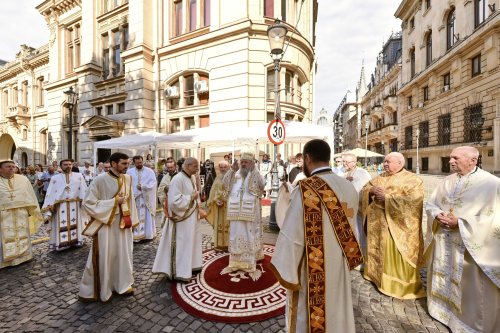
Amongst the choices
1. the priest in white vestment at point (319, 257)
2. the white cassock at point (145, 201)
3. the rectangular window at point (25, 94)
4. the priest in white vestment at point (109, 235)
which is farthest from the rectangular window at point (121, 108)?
the rectangular window at point (25, 94)

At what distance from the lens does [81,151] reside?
768 inches

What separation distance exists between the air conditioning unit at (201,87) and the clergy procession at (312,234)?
10.3m

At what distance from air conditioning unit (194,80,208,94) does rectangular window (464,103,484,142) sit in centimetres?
2132

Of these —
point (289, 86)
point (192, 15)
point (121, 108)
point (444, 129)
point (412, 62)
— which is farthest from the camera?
point (412, 62)

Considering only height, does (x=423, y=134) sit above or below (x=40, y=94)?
below

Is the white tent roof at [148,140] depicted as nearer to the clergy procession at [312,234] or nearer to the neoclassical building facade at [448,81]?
the clergy procession at [312,234]

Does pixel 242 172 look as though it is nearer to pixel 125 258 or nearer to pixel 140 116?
pixel 125 258

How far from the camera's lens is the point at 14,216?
5.08m

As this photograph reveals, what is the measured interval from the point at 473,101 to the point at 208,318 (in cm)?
2641

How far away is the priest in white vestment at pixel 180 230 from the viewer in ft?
13.8

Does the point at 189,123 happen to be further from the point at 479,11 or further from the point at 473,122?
the point at 479,11

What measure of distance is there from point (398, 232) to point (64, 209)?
23.5ft

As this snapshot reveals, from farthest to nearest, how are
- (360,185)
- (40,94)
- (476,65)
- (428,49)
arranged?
(428,49) → (40,94) → (476,65) → (360,185)

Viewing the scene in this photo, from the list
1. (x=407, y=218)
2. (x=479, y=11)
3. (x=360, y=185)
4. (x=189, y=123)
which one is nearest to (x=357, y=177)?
(x=360, y=185)
